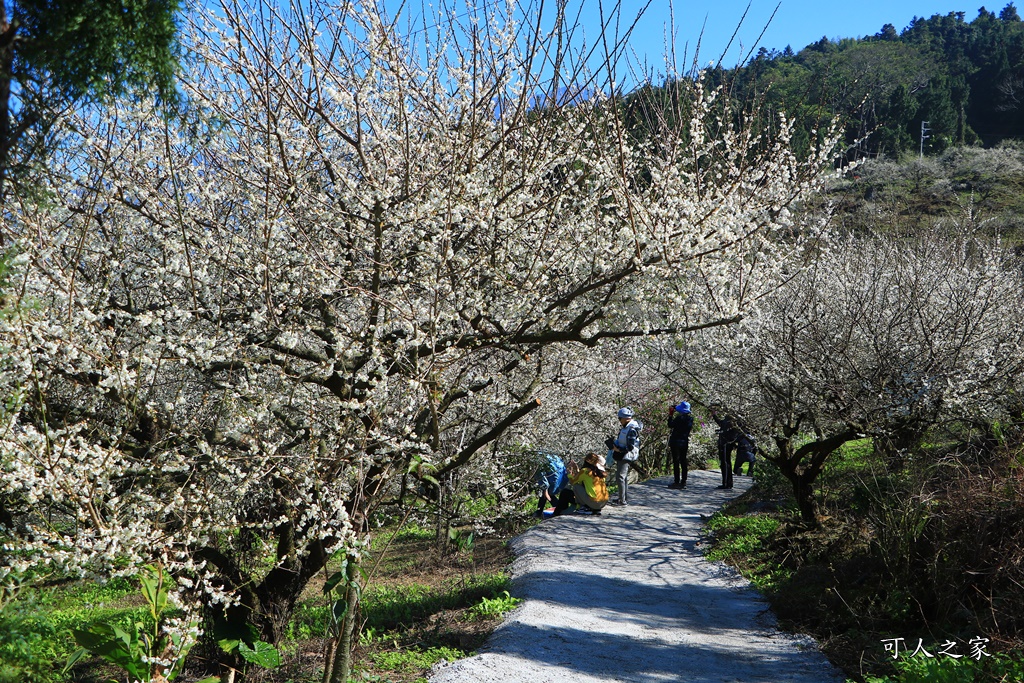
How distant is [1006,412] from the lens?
29.3 feet

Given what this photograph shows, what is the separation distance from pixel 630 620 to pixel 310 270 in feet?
14.9

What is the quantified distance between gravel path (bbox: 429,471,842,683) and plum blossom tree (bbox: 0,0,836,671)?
70.3 inches

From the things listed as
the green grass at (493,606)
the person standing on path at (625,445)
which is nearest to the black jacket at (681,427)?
the person standing on path at (625,445)

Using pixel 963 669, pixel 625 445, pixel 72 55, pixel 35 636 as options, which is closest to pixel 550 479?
pixel 625 445

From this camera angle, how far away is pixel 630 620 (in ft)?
22.7

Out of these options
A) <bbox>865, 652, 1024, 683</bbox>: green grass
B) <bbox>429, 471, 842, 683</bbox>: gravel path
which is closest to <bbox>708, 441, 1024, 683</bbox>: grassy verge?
<bbox>865, 652, 1024, 683</bbox>: green grass

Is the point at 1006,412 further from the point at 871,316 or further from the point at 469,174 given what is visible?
the point at 469,174

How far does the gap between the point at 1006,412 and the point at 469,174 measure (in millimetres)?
7946

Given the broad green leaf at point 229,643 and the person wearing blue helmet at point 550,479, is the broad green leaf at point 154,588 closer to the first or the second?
the broad green leaf at point 229,643

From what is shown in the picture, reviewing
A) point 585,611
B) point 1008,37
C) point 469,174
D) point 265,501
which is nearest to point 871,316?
point 585,611

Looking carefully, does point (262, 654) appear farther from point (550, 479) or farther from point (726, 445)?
point (726, 445)

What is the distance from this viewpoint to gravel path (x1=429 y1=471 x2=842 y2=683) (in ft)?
18.0

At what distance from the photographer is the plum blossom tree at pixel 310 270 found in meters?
4.22

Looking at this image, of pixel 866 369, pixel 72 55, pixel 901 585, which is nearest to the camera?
pixel 72 55
